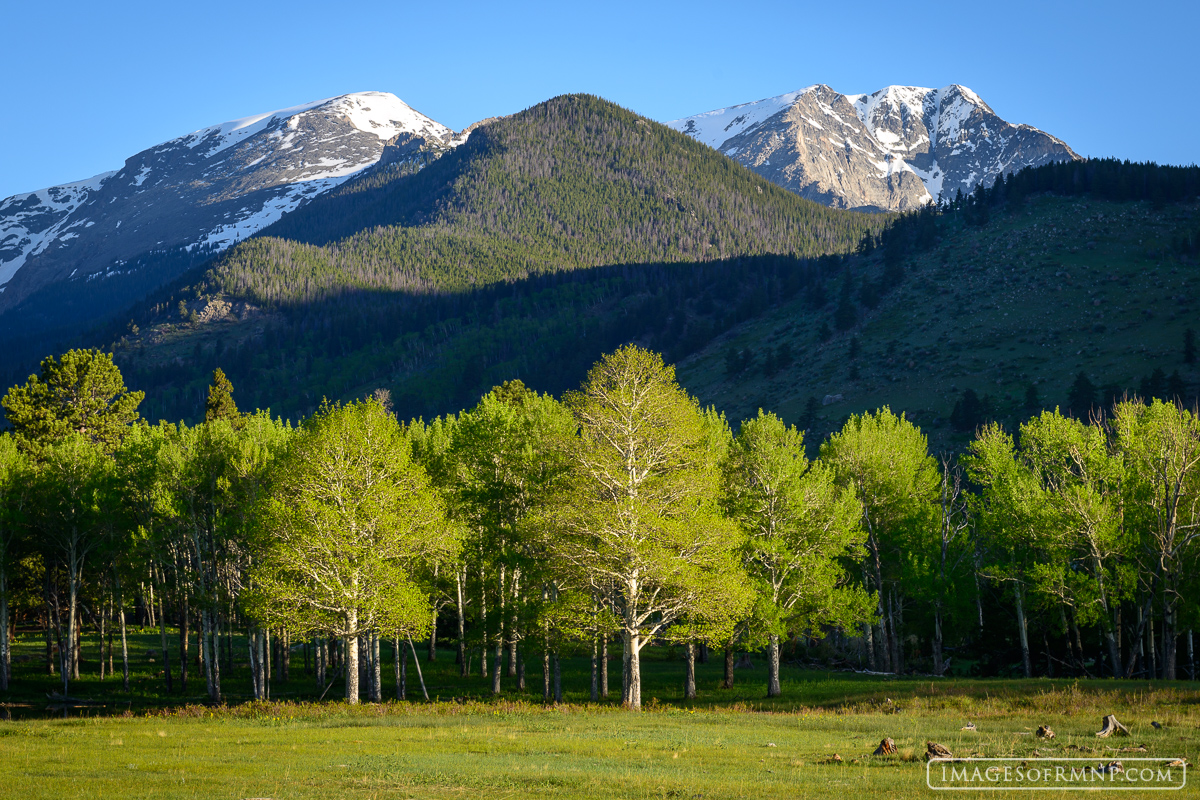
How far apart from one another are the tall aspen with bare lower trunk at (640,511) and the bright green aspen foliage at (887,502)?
18.6 metres

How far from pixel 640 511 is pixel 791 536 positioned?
11.7 meters

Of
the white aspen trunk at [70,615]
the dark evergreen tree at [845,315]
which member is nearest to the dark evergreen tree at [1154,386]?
the dark evergreen tree at [845,315]

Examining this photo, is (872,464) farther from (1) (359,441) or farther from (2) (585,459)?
(1) (359,441)

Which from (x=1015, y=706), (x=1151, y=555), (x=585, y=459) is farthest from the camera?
(x=1151, y=555)

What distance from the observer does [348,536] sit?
36.2 m

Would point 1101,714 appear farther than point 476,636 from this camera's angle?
No

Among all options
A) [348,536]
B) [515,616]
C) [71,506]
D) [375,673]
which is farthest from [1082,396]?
[71,506]

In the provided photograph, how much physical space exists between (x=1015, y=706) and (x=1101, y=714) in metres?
3.37

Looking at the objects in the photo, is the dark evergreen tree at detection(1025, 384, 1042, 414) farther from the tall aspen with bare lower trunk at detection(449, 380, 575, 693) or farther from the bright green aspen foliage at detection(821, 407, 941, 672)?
the tall aspen with bare lower trunk at detection(449, 380, 575, 693)

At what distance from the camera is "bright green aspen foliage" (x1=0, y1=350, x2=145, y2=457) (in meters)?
59.3

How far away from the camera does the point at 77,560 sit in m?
48.7

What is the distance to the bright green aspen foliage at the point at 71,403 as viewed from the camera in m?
59.3

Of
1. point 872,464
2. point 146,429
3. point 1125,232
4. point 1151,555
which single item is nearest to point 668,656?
point 872,464

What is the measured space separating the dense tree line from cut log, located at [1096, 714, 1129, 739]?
1372 cm
